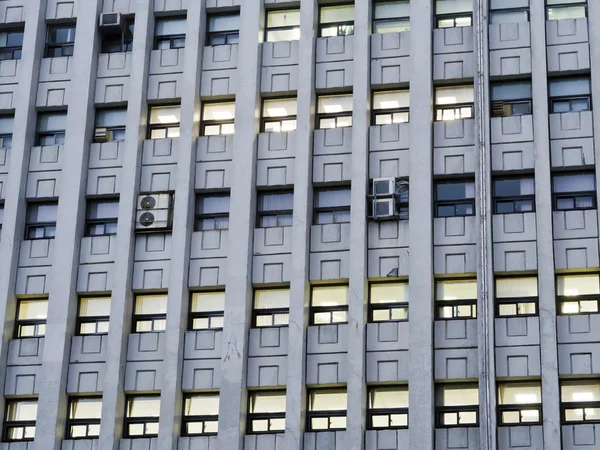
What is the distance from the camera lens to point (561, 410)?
3503cm

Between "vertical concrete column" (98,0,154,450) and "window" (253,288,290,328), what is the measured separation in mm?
3621

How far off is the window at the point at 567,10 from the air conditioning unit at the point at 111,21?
500 inches

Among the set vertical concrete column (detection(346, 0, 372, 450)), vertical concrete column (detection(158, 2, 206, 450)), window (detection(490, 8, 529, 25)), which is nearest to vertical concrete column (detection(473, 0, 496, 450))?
window (detection(490, 8, 529, 25))

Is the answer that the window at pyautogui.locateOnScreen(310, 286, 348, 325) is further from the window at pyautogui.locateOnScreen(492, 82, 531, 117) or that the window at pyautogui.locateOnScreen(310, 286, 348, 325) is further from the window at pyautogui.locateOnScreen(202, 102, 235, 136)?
the window at pyautogui.locateOnScreen(492, 82, 531, 117)

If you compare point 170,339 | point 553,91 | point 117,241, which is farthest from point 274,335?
point 553,91

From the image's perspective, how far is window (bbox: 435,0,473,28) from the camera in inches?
1569

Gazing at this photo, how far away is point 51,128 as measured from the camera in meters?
41.3

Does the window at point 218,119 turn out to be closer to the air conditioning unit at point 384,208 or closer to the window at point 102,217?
the window at point 102,217

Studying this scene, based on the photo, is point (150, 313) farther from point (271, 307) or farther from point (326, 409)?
point (326, 409)

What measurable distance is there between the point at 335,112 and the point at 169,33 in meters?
5.99

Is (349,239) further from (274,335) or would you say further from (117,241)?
(117,241)

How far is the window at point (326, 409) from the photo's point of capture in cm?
3634

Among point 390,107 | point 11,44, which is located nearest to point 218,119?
point 390,107

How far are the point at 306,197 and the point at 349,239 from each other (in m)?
1.72
